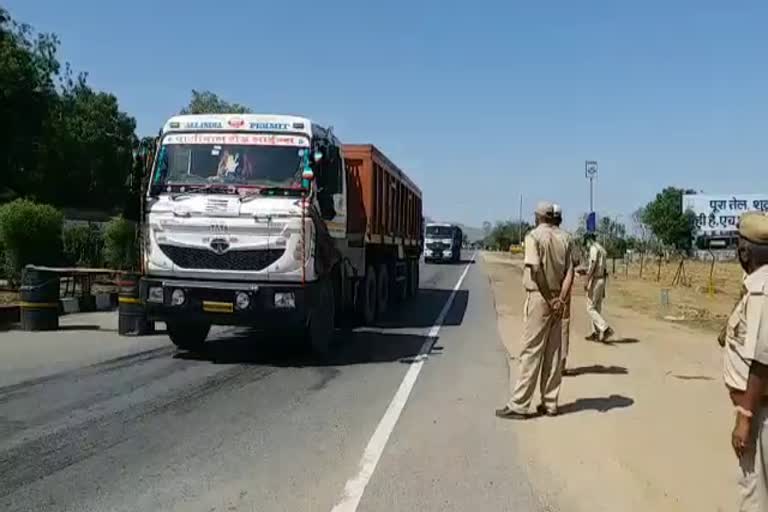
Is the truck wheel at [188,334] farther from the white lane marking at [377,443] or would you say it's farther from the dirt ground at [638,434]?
the dirt ground at [638,434]

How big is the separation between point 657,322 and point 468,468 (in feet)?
44.0

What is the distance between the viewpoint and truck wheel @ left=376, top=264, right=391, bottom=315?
17750mm

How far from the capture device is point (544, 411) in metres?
8.58

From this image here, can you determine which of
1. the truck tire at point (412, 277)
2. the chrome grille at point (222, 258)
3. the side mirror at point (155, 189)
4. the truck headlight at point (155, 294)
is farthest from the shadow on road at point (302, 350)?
the truck tire at point (412, 277)

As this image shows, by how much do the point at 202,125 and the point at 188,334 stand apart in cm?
310

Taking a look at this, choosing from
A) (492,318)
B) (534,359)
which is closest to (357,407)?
(534,359)

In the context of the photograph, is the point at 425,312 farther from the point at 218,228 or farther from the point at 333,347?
the point at 218,228

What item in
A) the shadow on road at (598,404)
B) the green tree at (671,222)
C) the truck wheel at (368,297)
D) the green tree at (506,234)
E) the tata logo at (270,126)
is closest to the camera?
the shadow on road at (598,404)

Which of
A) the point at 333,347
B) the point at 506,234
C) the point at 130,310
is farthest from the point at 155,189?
the point at 506,234

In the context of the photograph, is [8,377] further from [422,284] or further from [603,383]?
[422,284]

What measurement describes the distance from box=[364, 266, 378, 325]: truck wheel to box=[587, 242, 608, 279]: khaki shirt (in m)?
4.20

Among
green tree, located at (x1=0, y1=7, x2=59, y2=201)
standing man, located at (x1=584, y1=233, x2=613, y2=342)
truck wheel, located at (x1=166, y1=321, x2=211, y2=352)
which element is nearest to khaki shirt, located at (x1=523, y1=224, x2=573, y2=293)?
standing man, located at (x1=584, y1=233, x2=613, y2=342)

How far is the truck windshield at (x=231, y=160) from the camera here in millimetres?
11453

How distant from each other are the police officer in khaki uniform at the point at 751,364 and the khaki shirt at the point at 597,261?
9881 mm
